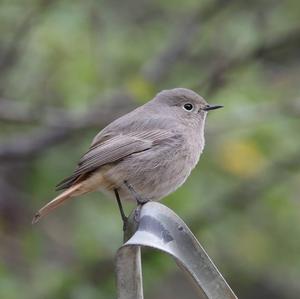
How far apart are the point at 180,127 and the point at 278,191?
3073 millimetres

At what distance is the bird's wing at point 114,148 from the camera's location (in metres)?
4.70

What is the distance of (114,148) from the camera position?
4.85 meters

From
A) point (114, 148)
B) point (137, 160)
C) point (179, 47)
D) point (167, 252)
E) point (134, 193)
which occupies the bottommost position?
point (179, 47)

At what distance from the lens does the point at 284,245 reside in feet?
27.3

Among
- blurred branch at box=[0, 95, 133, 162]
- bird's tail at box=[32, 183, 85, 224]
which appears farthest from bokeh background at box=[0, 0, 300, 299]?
bird's tail at box=[32, 183, 85, 224]

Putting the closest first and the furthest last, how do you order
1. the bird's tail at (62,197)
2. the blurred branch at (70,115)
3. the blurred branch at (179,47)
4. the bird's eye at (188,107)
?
the bird's tail at (62,197) → the bird's eye at (188,107) → the blurred branch at (70,115) → the blurred branch at (179,47)

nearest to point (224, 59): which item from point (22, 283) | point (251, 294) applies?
point (22, 283)

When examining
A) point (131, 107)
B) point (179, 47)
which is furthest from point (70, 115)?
point (179, 47)

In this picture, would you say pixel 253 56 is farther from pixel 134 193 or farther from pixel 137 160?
pixel 134 193

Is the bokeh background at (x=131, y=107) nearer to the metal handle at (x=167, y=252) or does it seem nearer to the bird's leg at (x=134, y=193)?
the bird's leg at (x=134, y=193)

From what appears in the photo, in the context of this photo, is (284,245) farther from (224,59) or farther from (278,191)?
(224,59)

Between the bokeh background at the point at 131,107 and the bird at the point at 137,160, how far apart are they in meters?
1.61

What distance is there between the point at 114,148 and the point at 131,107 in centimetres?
243

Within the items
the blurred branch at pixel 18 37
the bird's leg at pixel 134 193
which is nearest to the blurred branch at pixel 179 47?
the blurred branch at pixel 18 37
